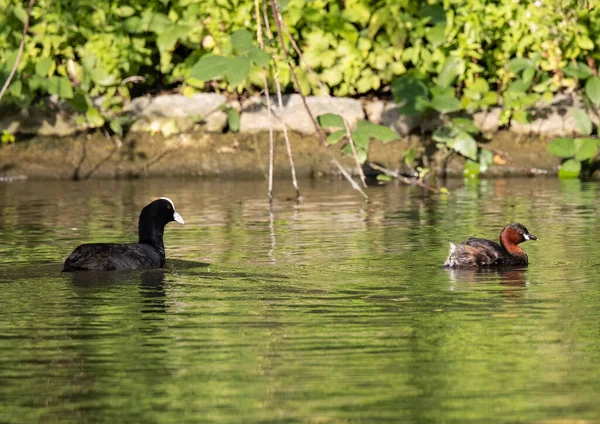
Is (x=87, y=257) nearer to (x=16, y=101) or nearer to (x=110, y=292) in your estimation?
(x=110, y=292)

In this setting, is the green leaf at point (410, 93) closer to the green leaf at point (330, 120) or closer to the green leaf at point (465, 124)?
the green leaf at point (465, 124)

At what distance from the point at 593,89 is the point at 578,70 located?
361 millimetres

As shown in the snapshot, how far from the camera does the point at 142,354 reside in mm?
7012

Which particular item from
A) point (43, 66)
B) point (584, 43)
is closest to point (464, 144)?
point (584, 43)

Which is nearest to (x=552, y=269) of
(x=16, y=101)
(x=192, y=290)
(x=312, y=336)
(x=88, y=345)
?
(x=192, y=290)

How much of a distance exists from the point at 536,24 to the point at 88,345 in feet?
41.6

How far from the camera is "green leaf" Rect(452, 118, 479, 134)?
18.5 metres

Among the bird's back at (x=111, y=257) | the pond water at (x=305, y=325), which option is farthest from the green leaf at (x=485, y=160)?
the bird's back at (x=111, y=257)

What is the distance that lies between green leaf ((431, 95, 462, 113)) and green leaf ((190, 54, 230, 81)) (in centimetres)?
561

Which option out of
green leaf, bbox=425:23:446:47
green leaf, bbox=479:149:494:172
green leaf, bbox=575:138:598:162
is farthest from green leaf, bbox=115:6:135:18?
green leaf, bbox=575:138:598:162

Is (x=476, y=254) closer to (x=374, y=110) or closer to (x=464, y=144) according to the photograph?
(x=464, y=144)

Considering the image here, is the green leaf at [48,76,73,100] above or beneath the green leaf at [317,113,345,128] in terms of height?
above

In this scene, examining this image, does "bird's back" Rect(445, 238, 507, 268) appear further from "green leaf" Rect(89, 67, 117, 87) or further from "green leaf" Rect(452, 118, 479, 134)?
"green leaf" Rect(89, 67, 117, 87)

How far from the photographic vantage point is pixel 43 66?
19062mm
